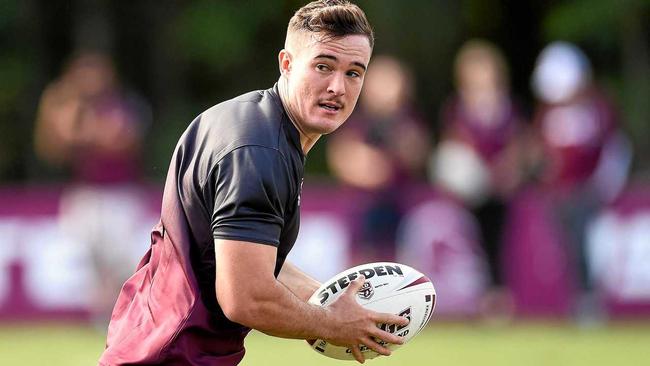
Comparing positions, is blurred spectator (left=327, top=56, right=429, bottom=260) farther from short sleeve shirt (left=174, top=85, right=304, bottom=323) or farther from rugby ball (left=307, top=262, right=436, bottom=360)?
short sleeve shirt (left=174, top=85, right=304, bottom=323)

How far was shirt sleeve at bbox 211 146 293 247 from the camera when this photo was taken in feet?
15.0

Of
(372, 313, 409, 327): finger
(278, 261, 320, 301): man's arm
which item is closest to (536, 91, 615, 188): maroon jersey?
(278, 261, 320, 301): man's arm

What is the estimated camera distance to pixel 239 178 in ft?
15.0

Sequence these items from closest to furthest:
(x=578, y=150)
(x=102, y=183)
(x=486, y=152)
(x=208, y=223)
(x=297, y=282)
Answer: (x=208, y=223)
(x=297, y=282)
(x=578, y=150)
(x=486, y=152)
(x=102, y=183)

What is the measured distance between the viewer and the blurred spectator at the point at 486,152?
12516 mm

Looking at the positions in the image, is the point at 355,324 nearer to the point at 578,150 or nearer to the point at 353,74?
the point at 353,74

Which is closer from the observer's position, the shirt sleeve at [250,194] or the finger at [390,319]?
the shirt sleeve at [250,194]

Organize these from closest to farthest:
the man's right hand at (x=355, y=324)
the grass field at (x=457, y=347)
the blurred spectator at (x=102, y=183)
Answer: the man's right hand at (x=355, y=324) → the grass field at (x=457, y=347) → the blurred spectator at (x=102, y=183)

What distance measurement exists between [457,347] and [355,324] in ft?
19.3

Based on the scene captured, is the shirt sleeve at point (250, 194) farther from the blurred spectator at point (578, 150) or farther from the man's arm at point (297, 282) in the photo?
the blurred spectator at point (578, 150)

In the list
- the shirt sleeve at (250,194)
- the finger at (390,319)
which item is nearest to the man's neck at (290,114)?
the shirt sleeve at (250,194)

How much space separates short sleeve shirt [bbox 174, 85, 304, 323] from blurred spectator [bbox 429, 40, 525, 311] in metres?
7.62

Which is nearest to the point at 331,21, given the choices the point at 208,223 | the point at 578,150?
the point at 208,223

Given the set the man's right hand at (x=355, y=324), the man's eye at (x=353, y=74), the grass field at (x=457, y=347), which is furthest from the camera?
the grass field at (x=457, y=347)
